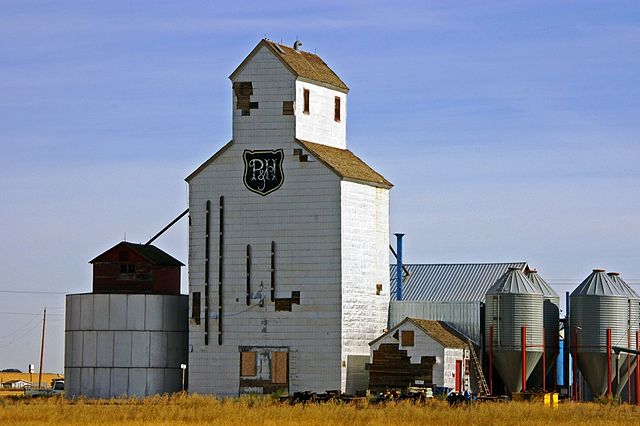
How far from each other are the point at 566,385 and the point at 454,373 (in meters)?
7.76

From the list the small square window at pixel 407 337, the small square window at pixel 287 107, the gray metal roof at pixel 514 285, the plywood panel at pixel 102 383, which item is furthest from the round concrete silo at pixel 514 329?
the plywood panel at pixel 102 383

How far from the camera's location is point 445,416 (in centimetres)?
5744

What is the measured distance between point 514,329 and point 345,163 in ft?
38.2

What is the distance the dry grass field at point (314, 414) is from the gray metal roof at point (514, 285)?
34.0 feet

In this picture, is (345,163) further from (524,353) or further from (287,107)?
(524,353)

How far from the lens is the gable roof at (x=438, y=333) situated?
73250 mm

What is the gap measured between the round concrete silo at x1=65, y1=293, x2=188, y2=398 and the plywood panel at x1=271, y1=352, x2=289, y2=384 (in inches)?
252

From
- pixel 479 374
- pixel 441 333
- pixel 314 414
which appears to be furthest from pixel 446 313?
pixel 314 414

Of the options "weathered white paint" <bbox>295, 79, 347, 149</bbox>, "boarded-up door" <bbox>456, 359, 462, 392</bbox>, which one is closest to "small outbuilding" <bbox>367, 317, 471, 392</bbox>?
"boarded-up door" <bbox>456, 359, 462, 392</bbox>

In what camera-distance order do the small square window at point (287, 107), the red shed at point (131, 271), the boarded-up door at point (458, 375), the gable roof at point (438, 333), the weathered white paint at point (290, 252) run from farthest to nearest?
1. the red shed at point (131, 271)
2. the small square window at point (287, 107)
3. the weathered white paint at point (290, 252)
4. the boarded-up door at point (458, 375)
5. the gable roof at point (438, 333)

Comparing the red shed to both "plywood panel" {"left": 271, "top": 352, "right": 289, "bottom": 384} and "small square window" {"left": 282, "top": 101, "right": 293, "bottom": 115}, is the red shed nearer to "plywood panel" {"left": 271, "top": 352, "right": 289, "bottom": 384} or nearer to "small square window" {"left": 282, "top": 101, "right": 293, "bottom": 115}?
"plywood panel" {"left": 271, "top": 352, "right": 289, "bottom": 384}

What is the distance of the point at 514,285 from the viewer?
7588cm

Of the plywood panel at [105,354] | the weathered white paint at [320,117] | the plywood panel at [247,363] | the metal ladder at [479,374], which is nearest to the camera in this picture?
the metal ladder at [479,374]

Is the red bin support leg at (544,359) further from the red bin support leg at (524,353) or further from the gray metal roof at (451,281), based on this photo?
the gray metal roof at (451,281)
